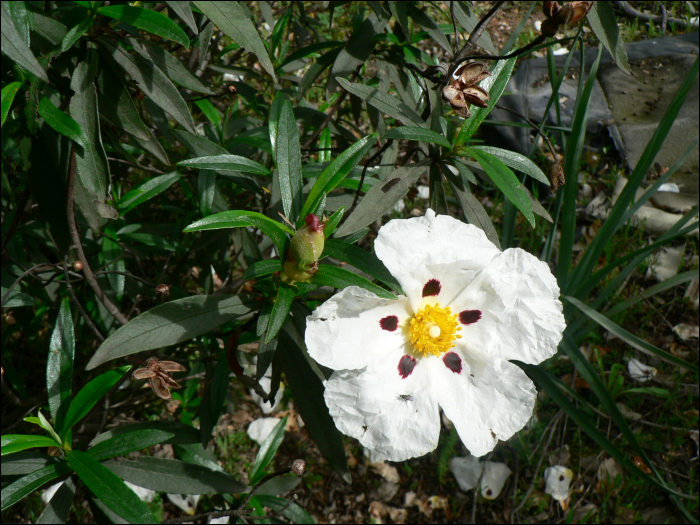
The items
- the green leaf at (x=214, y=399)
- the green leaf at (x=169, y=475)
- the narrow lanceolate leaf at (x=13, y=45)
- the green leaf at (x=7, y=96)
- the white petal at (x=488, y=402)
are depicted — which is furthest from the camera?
the green leaf at (x=214, y=399)

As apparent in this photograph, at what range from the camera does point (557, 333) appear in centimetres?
136

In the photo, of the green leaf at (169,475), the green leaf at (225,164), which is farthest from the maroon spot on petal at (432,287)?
the green leaf at (169,475)

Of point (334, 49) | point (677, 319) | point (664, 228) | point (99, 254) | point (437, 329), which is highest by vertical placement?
point (334, 49)

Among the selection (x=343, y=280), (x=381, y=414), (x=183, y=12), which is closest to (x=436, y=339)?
(x=381, y=414)

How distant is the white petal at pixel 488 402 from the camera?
1.34 metres

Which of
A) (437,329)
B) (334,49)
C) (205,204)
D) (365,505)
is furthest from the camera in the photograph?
(365,505)

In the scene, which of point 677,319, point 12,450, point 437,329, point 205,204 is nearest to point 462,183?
point 437,329

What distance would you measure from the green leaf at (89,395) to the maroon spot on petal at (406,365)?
746 mm

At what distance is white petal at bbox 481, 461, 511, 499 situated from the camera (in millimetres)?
2717

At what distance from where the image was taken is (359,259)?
1.26 metres

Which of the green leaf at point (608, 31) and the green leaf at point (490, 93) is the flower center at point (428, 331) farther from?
the green leaf at point (608, 31)

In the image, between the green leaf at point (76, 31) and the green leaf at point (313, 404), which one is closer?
the green leaf at point (76, 31)

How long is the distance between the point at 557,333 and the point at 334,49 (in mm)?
1355

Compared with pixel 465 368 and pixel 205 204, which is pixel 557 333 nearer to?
pixel 465 368
